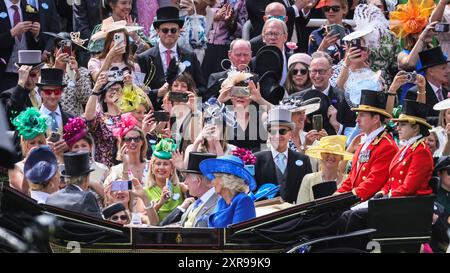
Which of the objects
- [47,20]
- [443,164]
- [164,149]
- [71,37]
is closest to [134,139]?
[164,149]

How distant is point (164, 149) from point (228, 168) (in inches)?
76.0

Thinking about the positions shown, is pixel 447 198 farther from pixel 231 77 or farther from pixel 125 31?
pixel 125 31

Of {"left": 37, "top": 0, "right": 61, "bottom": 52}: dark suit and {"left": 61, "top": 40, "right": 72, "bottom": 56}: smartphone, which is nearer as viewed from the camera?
{"left": 61, "top": 40, "right": 72, "bottom": 56}: smartphone

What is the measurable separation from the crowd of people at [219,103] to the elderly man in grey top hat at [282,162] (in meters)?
0.01

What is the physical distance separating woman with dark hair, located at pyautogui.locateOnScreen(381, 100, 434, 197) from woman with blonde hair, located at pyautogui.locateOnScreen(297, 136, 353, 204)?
75 centimetres

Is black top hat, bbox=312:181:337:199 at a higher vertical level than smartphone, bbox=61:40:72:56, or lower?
lower

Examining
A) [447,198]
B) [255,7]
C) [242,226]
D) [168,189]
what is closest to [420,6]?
[255,7]

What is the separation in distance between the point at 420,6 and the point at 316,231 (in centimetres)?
539

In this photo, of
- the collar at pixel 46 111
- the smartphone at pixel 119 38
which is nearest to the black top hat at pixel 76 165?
the collar at pixel 46 111

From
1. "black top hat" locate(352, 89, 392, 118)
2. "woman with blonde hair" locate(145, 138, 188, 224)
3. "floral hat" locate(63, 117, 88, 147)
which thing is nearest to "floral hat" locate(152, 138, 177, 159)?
"woman with blonde hair" locate(145, 138, 188, 224)

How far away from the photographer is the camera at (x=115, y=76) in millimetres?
16109

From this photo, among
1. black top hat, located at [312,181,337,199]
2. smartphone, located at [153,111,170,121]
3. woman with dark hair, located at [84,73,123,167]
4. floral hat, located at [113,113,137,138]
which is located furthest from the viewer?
woman with dark hair, located at [84,73,123,167]

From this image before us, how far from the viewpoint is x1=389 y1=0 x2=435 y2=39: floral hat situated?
1688 cm

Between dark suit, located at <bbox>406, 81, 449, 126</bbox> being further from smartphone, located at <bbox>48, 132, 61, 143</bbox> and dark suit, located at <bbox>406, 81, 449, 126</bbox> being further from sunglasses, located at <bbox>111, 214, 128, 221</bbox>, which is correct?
sunglasses, located at <bbox>111, 214, 128, 221</bbox>
